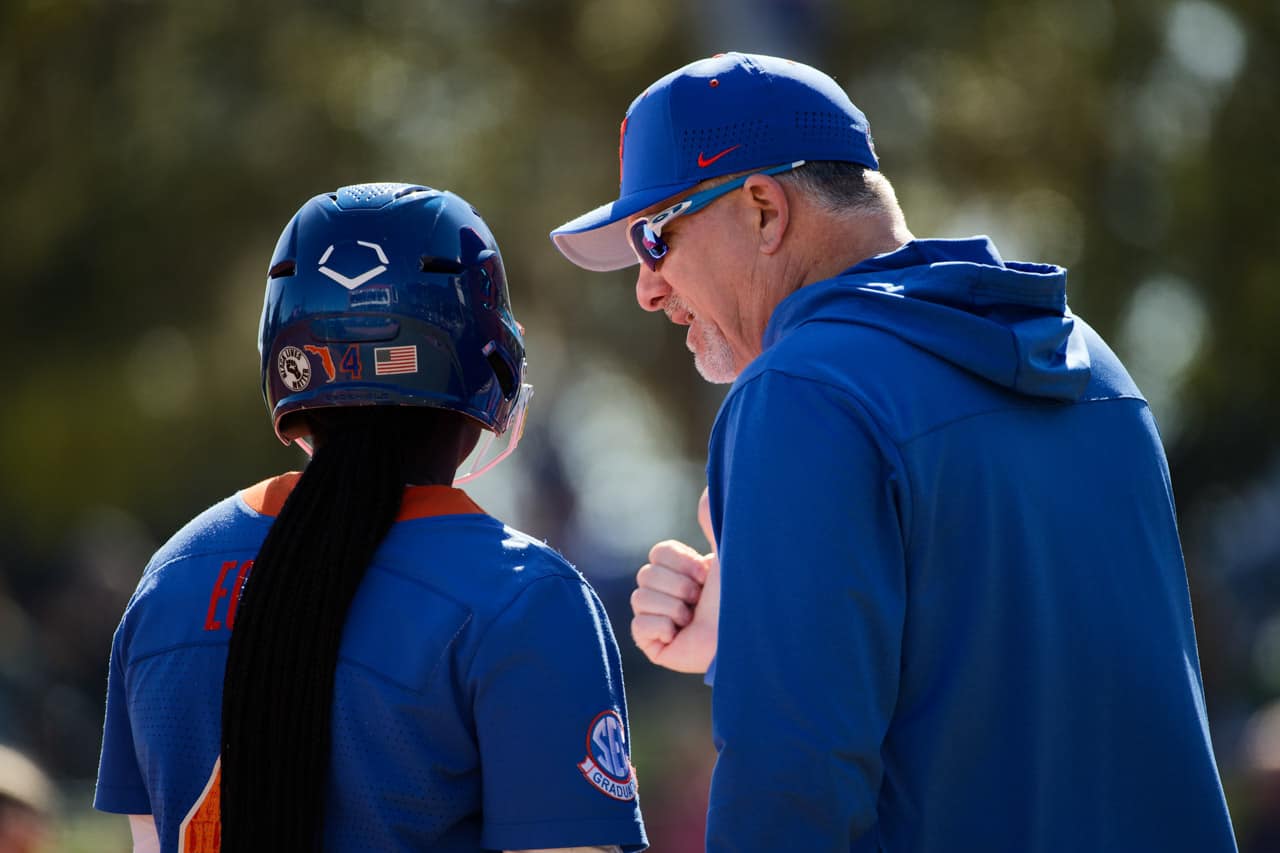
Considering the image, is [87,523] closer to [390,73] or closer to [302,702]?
[390,73]

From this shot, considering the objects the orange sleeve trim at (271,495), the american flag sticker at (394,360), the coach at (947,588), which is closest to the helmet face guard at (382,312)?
the american flag sticker at (394,360)

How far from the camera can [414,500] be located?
2.74 m

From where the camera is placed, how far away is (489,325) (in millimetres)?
3111

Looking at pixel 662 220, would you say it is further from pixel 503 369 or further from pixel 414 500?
pixel 414 500

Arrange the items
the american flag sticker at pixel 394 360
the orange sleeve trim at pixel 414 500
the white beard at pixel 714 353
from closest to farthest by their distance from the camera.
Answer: the orange sleeve trim at pixel 414 500, the american flag sticker at pixel 394 360, the white beard at pixel 714 353

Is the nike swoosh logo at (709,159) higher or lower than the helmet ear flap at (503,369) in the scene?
higher

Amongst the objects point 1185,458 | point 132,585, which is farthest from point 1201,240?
point 132,585

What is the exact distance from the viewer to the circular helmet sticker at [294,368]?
293cm

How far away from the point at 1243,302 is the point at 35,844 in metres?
10.9

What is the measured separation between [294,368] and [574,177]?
12.7 meters

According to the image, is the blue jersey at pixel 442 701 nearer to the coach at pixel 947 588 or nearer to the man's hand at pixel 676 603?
the coach at pixel 947 588

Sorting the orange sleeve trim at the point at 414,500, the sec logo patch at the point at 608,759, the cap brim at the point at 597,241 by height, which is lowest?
the sec logo patch at the point at 608,759

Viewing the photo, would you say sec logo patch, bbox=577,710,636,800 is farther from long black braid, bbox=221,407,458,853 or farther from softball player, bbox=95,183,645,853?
long black braid, bbox=221,407,458,853

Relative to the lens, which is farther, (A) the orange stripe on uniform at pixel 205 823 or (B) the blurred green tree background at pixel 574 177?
(B) the blurred green tree background at pixel 574 177
